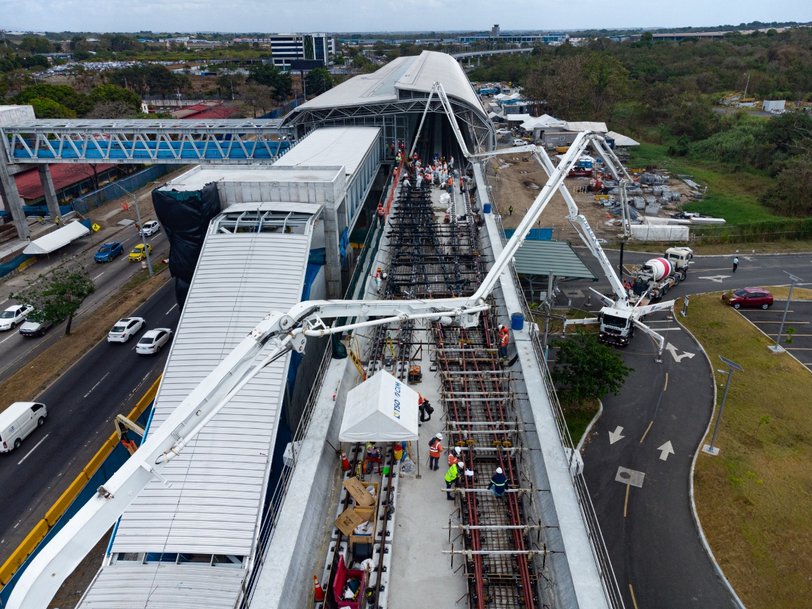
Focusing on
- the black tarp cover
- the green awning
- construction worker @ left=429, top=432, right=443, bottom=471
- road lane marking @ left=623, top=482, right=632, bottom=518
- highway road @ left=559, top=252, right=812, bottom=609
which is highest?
the black tarp cover

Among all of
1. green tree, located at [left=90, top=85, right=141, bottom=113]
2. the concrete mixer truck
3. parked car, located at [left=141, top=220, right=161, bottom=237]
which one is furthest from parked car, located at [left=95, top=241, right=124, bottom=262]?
green tree, located at [left=90, top=85, right=141, bottom=113]

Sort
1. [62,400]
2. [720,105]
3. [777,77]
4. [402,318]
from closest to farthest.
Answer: [402,318] → [62,400] → [720,105] → [777,77]

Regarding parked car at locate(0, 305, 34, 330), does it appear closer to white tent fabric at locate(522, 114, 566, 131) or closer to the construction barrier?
the construction barrier

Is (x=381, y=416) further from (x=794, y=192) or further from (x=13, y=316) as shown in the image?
(x=794, y=192)

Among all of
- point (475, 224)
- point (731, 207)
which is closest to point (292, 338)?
point (475, 224)

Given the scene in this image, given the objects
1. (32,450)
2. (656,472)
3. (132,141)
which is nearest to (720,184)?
(656,472)

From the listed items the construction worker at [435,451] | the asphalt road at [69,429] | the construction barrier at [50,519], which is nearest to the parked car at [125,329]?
the asphalt road at [69,429]

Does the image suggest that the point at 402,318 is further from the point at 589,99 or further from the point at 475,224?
the point at 589,99
